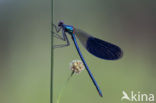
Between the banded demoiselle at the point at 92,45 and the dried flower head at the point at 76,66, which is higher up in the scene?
the banded demoiselle at the point at 92,45

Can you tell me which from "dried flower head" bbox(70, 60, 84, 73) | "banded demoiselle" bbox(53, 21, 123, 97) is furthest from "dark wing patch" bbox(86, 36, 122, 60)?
"dried flower head" bbox(70, 60, 84, 73)

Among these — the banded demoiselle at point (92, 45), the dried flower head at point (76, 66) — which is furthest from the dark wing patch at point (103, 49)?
the dried flower head at point (76, 66)

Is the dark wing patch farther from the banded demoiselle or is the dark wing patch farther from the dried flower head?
the dried flower head

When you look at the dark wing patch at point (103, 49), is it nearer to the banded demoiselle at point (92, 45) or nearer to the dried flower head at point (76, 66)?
the banded demoiselle at point (92, 45)

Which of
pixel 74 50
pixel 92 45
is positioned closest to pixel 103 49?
pixel 92 45

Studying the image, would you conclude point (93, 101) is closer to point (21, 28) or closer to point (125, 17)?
point (125, 17)

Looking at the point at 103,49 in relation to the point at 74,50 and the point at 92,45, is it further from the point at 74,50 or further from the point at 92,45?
the point at 74,50
